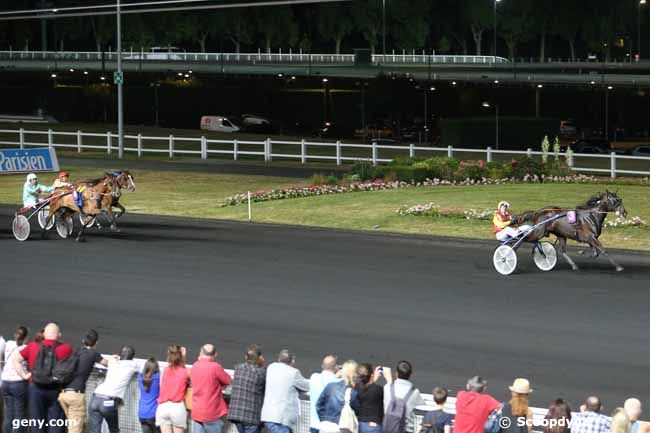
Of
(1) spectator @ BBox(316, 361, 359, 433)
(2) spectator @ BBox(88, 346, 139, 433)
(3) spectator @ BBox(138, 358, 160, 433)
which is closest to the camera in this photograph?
(1) spectator @ BBox(316, 361, 359, 433)

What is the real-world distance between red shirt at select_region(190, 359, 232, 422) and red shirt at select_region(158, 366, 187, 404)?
0.12 meters

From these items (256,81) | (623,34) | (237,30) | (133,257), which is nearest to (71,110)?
(256,81)

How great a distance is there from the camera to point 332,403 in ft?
41.8

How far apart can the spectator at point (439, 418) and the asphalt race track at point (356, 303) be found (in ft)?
12.2

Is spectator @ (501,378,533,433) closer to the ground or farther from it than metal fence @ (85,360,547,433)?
farther from it

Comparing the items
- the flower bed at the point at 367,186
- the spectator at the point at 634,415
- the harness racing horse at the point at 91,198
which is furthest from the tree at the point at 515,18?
the spectator at the point at 634,415

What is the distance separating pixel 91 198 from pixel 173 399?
16.5 metres

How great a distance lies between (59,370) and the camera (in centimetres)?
1371

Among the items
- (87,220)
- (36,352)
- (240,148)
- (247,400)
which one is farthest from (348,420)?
(240,148)

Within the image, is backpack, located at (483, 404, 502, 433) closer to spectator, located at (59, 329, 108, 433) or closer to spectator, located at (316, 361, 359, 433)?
spectator, located at (316, 361, 359, 433)

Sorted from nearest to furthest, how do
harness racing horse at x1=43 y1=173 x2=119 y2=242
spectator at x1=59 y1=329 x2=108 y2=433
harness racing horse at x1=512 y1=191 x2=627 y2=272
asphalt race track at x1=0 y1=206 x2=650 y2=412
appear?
spectator at x1=59 y1=329 x2=108 y2=433, asphalt race track at x1=0 y1=206 x2=650 y2=412, harness racing horse at x1=512 y1=191 x2=627 y2=272, harness racing horse at x1=43 y1=173 x2=119 y2=242

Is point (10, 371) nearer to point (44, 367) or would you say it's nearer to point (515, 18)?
point (44, 367)

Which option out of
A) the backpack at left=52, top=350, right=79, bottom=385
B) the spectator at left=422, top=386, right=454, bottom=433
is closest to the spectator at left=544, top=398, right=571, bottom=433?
the spectator at left=422, top=386, right=454, bottom=433

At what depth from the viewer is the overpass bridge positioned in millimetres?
98125
